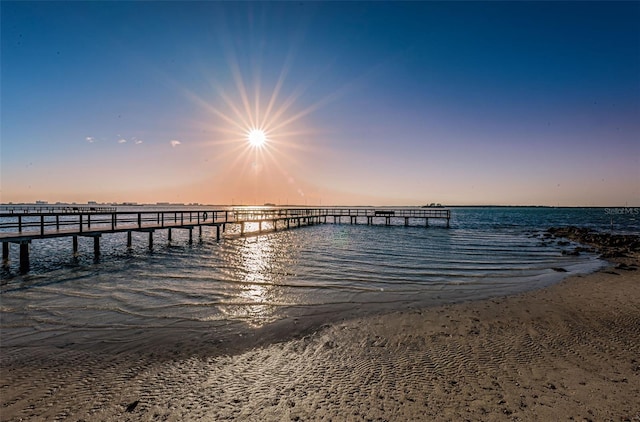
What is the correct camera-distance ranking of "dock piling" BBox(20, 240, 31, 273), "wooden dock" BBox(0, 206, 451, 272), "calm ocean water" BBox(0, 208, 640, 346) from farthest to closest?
"wooden dock" BBox(0, 206, 451, 272) → "dock piling" BBox(20, 240, 31, 273) → "calm ocean water" BBox(0, 208, 640, 346)

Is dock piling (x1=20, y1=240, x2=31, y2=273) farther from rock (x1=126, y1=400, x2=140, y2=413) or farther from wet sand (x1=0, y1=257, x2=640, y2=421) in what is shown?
rock (x1=126, y1=400, x2=140, y2=413)

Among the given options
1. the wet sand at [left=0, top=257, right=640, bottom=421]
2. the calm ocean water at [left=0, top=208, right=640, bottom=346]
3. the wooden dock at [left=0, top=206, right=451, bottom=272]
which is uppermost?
the wooden dock at [left=0, top=206, right=451, bottom=272]

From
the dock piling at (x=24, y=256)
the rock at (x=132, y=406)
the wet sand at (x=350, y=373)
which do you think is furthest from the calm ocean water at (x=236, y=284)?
the rock at (x=132, y=406)

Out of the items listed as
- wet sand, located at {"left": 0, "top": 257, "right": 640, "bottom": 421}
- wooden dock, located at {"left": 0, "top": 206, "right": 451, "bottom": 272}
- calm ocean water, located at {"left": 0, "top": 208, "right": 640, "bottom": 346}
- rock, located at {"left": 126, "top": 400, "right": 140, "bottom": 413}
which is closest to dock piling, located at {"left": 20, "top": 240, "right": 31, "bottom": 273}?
wooden dock, located at {"left": 0, "top": 206, "right": 451, "bottom": 272}

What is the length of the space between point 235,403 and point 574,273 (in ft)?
50.8

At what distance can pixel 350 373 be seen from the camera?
16.0 ft

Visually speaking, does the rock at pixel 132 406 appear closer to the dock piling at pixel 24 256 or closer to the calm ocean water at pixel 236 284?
the calm ocean water at pixel 236 284

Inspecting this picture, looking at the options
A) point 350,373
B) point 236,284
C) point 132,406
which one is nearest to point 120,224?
point 236,284

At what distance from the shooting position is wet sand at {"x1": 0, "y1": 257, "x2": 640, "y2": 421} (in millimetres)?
3926

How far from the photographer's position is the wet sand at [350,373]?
3926 millimetres

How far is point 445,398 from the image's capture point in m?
4.16

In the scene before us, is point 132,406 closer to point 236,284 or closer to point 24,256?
point 236,284

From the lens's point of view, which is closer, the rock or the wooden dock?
the rock

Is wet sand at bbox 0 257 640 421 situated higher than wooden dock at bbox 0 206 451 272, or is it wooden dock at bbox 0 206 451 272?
wooden dock at bbox 0 206 451 272
